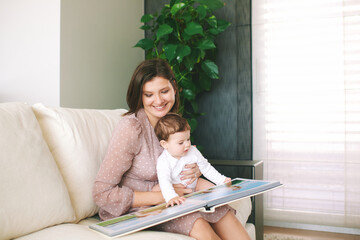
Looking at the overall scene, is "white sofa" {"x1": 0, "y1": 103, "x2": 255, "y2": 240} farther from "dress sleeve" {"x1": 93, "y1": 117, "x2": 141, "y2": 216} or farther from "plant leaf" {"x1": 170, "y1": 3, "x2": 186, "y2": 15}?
"plant leaf" {"x1": 170, "y1": 3, "x2": 186, "y2": 15}

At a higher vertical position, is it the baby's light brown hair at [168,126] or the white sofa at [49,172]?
the baby's light brown hair at [168,126]

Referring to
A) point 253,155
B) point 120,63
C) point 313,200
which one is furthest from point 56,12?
point 313,200

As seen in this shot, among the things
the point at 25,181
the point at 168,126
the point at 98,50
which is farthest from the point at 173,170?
the point at 98,50

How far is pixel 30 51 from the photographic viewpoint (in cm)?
206

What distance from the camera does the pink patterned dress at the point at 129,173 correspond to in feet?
3.98

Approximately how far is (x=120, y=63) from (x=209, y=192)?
1.73 m

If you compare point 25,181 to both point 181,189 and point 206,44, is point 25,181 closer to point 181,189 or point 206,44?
point 181,189

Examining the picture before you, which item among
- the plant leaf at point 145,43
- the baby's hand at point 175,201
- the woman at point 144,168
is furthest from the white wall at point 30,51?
the baby's hand at point 175,201

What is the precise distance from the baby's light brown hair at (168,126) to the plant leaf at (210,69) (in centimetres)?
106

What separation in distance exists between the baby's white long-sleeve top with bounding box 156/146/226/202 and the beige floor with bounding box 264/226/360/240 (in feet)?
4.09

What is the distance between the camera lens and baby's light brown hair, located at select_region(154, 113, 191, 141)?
4.38 feet

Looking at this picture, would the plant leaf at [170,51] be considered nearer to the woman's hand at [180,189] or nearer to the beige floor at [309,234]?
the woman's hand at [180,189]

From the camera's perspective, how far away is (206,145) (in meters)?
2.73

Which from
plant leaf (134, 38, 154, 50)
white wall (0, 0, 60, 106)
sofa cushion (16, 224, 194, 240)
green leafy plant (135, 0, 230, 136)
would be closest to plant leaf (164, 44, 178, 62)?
green leafy plant (135, 0, 230, 136)
